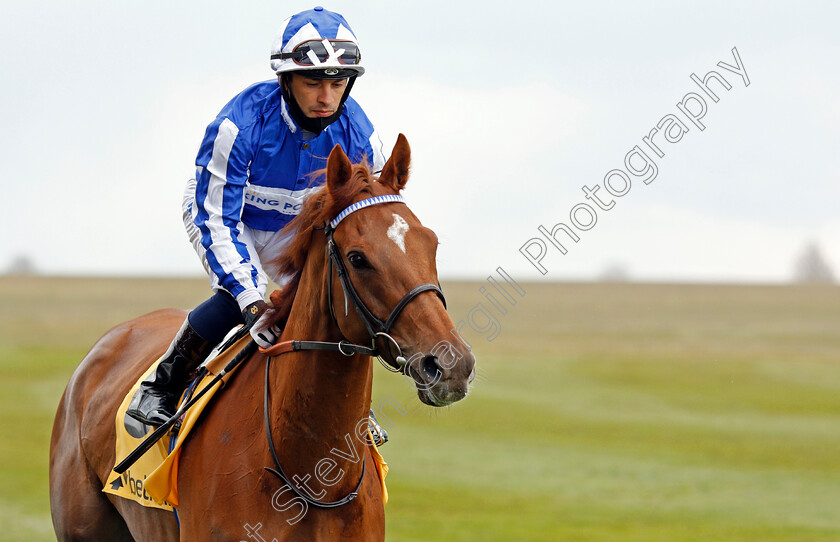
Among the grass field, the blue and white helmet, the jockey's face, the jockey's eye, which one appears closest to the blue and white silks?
the jockey's face

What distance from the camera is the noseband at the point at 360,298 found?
11.7 feet

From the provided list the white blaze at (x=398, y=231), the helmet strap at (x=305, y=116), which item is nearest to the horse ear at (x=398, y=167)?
the white blaze at (x=398, y=231)

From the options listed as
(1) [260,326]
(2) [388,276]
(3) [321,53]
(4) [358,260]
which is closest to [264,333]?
(1) [260,326]

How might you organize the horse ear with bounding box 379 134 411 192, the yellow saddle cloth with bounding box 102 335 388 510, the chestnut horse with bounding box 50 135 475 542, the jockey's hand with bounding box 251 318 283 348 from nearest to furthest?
the chestnut horse with bounding box 50 135 475 542 < the horse ear with bounding box 379 134 411 192 < the jockey's hand with bounding box 251 318 283 348 < the yellow saddle cloth with bounding box 102 335 388 510

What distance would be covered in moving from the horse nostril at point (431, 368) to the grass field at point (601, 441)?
52cm

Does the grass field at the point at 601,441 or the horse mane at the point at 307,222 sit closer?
the horse mane at the point at 307,222

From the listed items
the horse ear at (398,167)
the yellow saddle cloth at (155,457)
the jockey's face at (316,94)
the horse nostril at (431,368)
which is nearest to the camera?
the horse nostril at (431,368)

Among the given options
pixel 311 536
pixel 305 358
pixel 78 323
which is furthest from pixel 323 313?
pixel 78 323

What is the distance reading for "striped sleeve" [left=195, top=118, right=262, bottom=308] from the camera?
4480 mm

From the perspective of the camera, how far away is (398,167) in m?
4.07

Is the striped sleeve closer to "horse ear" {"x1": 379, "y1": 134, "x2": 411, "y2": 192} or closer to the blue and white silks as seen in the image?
the blue and white silks

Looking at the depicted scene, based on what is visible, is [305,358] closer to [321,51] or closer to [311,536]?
[311,536]

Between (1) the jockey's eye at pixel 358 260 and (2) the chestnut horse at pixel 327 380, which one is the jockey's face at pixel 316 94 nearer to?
(2) the chestnut horse at pixel 327 380

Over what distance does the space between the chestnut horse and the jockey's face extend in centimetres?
76
